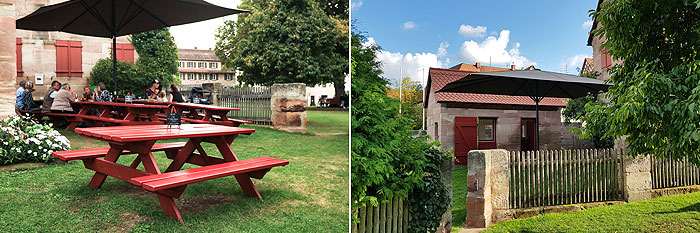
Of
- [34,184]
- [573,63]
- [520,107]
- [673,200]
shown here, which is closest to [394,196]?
[34,184]

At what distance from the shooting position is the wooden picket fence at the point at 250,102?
6.87 m

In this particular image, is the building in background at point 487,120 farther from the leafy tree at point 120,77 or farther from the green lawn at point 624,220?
the leafy tree at point 120,77

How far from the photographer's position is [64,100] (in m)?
2.92

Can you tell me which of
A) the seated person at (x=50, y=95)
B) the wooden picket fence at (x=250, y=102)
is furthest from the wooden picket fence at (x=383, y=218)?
the wooden picket fence at (x=250, y=102)

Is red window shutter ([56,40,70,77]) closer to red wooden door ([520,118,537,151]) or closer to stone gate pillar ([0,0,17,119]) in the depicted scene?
stone gate pillar ([0,0,17,119])

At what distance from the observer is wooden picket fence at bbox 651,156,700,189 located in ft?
17.7

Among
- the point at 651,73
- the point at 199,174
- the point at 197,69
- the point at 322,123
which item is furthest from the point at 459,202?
the point at 197,69

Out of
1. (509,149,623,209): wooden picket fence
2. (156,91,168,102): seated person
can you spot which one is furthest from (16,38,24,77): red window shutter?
(509,149,623,209): wooden picket fence

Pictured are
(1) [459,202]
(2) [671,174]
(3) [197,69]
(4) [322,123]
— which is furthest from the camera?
(3) [197,69]

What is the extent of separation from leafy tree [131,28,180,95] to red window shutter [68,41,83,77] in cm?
106

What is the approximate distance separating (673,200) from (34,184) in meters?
6.71

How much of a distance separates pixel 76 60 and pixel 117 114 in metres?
0.99

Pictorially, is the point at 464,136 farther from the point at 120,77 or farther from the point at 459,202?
the point at 120,77

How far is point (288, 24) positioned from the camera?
25.7 ft
